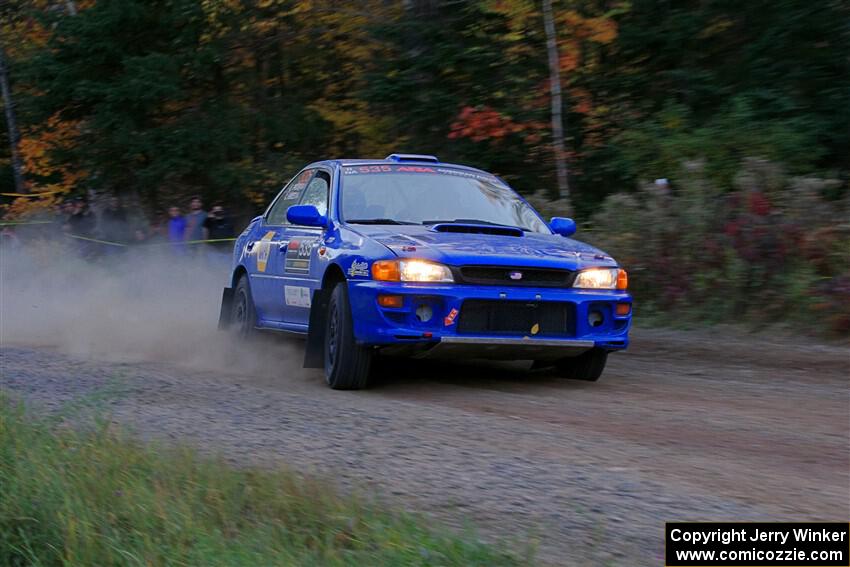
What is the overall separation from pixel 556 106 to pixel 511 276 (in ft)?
37.2

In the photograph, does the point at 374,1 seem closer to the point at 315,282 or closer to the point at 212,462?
the point at 315,282

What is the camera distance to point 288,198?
10023 millimetres

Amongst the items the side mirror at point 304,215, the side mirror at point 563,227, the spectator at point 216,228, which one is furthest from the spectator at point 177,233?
the side mirror at point 563,227

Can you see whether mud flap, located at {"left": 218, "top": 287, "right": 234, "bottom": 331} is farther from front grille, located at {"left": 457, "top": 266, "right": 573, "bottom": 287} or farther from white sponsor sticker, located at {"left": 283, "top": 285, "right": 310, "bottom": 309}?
front grille, located at {"left": 457, "top": 266, "right": 573, "bottom": 287}

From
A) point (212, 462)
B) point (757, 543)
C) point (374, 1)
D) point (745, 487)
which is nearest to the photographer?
point (757, 543)

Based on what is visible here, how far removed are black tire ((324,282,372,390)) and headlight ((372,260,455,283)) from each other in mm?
450

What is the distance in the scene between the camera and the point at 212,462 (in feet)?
A: 17.4

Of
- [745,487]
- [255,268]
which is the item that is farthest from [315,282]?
[745,487]

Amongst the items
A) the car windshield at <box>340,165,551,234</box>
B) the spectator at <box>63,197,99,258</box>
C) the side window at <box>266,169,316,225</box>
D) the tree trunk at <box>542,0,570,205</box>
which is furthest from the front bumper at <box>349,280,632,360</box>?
the spectator at <box>63,197,99,258</box>

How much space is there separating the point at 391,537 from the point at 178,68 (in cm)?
2281

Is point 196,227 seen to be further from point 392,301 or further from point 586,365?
point 392,301

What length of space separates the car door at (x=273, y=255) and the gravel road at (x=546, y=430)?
1.49 ft

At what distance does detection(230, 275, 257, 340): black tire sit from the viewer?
10008 mm

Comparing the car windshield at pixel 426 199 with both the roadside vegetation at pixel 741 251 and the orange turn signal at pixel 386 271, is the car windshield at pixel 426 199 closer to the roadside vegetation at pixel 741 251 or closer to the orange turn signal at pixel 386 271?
the orange turn signal at pixel 386 271
